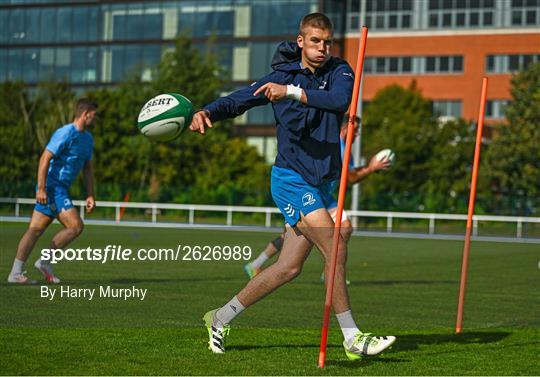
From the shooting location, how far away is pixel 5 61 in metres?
78.9

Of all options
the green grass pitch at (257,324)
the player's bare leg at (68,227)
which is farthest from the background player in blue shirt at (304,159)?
the player's bare leg at (68,227)

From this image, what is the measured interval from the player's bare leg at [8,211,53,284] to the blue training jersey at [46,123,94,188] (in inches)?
18.2

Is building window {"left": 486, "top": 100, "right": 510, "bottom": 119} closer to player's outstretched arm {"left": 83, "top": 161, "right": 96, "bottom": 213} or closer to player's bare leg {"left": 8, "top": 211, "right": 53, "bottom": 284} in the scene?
player's outstretched arm {"left": 83, "top": 161, "right": 96, "bottom": 213}

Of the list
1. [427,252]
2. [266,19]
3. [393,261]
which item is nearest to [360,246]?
[427,252]

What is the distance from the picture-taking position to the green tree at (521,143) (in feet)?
188

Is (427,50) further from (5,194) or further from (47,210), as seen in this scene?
(47,210)

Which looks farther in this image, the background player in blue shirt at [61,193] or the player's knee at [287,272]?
the background player in blue shirt at [61,193]

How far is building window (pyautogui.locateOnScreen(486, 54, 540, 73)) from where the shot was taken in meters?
72.4

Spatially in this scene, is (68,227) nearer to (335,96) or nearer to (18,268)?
(18,268)

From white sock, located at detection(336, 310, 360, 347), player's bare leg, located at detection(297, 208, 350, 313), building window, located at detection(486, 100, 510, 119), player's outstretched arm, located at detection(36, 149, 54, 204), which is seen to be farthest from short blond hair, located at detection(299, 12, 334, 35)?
building window, located at detection(486, 100, 510, 119)

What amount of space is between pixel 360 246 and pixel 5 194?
28.5 metres

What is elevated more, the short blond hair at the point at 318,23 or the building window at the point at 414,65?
the building window at the point at 414,65

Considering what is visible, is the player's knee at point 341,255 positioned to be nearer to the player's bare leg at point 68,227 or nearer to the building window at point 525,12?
the player's bare leg at point 68,227

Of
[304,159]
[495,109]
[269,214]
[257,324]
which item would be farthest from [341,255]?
[495,109]
